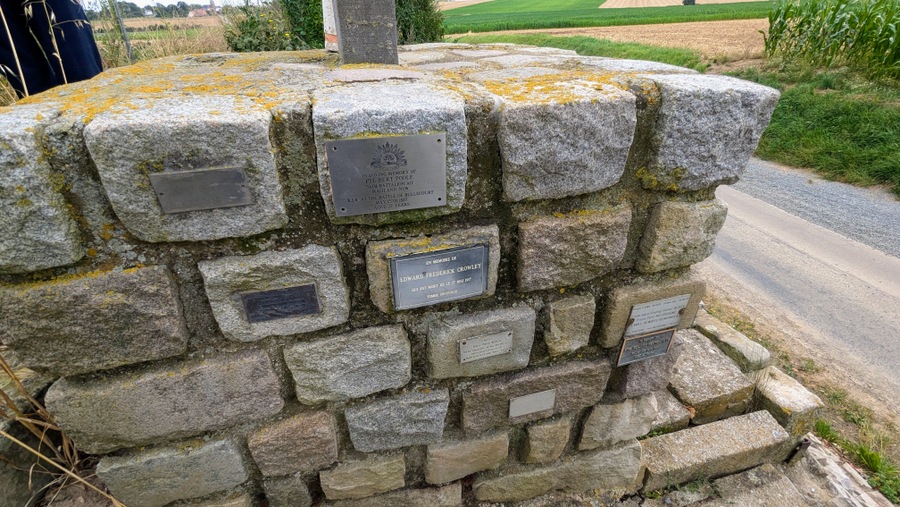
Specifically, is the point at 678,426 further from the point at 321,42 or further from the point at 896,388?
the point at 321,42

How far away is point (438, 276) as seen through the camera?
59.7 inches

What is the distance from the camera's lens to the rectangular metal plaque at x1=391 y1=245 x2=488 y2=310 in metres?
1.47

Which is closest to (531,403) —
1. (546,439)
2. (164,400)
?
(546,439)

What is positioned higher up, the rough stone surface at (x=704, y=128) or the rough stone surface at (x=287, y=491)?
the rough stone surface at (x=704, y=128)

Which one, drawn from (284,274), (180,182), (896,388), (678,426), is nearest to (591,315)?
(284,274)

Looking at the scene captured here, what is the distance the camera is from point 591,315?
179cm

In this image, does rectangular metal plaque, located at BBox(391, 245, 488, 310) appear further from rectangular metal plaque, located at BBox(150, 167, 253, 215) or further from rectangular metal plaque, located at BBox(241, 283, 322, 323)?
→ rectangular metal plaque, located at BBox(150, 167, 253, 215)

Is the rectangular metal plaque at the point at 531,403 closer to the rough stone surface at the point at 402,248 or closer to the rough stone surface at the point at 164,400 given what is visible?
the rough stone surface at the point at 402,248

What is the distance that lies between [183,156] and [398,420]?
1214mm

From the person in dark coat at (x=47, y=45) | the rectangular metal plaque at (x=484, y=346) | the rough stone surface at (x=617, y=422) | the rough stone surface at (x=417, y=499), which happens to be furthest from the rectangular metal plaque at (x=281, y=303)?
the person in dark coat at (x=47, y=45)

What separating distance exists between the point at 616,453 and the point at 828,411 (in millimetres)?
1740

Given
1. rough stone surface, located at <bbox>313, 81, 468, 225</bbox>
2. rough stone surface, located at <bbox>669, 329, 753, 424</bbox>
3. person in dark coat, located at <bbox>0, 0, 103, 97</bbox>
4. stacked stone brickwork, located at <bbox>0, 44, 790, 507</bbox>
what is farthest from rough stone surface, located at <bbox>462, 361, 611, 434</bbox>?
person in dark coat, located at <bbox>0, 0, 103, 97</bbox>

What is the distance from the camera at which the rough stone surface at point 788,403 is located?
246 centimetres

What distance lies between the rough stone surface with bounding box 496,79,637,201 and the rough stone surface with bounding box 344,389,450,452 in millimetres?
880
